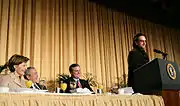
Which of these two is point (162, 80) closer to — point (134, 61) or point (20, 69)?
point (134, 61)

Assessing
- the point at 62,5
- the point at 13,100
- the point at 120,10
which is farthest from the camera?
the point at 120,10

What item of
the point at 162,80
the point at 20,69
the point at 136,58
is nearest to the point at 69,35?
the point at 20,69

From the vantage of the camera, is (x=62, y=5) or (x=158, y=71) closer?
(x=158, y=71)

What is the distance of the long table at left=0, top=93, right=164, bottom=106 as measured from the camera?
1.40 metres

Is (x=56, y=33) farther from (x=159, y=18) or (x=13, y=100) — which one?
(x=13, y=100)

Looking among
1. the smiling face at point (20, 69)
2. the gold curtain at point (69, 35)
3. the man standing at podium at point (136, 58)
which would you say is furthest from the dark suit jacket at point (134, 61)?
the gold curtain at point (69, 35)

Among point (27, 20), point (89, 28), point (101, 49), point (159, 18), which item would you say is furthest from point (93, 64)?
point (159, 18)

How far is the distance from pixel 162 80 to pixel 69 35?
3614 millimetres

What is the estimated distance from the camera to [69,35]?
17.5 feet

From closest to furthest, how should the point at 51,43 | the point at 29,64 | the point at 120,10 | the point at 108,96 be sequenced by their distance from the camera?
the point at 108,96
the point at 29,64
the point at 51,43
the point at 120,10

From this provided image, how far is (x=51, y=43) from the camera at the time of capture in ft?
16.5

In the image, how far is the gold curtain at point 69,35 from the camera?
15.4 ft

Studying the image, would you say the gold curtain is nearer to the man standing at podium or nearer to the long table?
the man standing at podium

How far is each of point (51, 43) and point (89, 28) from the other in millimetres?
1120
